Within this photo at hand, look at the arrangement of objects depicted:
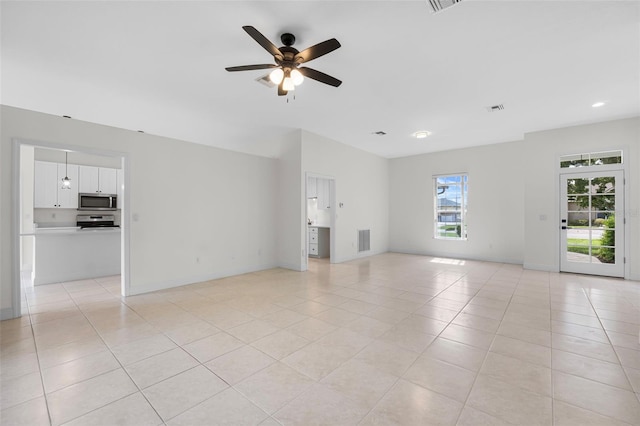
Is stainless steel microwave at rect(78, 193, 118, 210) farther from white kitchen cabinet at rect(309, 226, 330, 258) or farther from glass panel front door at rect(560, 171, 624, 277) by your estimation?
glass panel front door at rect(560, 171, 624, 277)

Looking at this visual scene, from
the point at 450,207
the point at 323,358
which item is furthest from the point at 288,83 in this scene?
the point at 450,207

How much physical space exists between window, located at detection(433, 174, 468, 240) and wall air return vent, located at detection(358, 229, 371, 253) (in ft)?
6.46

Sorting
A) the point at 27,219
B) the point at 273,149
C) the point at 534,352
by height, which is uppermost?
the point at 273,149

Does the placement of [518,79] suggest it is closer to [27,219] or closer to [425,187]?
[425,187]

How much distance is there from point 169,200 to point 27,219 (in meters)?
4.47

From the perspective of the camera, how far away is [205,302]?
3830mm

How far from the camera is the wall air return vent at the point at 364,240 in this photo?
760 centimetres

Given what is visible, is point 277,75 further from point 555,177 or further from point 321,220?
point 555,177

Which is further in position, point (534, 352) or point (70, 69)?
point (70, 69)

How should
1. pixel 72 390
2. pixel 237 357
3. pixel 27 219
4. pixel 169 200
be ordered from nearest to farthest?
pixel 72 390
pixel 237 357
pixel 169 200
pixel 27 219

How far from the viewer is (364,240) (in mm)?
7777

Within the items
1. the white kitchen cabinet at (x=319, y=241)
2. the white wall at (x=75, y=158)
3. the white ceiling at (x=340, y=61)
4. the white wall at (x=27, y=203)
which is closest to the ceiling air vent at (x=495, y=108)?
the white ceiling at (x=340, y=61)

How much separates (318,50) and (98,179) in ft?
23.6

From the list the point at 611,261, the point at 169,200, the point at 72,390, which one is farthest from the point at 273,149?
the point at 611,261
